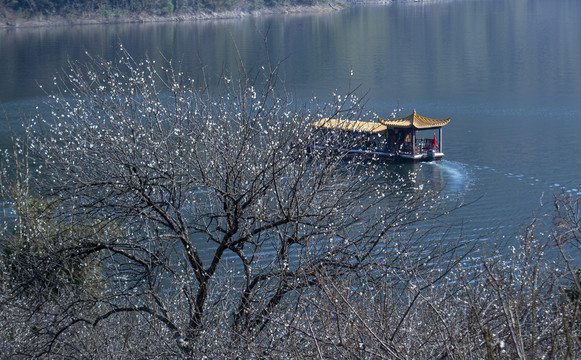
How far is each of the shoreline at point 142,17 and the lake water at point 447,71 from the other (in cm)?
287

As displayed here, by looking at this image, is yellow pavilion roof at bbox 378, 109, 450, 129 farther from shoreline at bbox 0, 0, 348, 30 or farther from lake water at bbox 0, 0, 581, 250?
shoreline at bbox 0, 0, 348, 30

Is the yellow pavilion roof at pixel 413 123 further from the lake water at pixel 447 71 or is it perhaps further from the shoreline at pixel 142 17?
the shoreline at pixel 142 17

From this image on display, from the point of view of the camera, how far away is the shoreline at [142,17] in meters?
83.6

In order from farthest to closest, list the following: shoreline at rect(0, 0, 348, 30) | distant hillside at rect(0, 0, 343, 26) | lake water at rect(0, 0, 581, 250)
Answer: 1. distant hillside at rect(0, 0, 343, 26)
2. shoreline at rect(0, 0, 348, 30)
3. lake water at rect(0, 0, 581, 250)

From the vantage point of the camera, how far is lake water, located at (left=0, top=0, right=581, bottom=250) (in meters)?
25.8

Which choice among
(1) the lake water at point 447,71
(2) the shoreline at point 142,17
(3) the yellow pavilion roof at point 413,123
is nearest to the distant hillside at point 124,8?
(2) the shoreline at point 142,17

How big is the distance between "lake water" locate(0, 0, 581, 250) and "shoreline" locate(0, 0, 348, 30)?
2872mm

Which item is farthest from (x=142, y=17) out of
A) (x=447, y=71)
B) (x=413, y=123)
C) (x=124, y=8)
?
(x=413, y=123)

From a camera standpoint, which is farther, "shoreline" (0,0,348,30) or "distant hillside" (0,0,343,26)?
"distant hillside" (0,0,343,26)

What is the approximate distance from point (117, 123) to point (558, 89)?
137ft

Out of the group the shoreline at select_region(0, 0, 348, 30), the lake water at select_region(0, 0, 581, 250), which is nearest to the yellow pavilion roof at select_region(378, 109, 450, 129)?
the lake water at select_region(0, 0, 581, 250)

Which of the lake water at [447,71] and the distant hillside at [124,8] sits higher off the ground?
the distant hillside at [124,8]

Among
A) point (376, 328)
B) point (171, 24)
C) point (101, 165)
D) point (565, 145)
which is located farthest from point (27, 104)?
point (171, 24)

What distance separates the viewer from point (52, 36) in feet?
242
